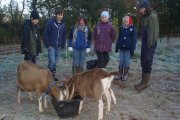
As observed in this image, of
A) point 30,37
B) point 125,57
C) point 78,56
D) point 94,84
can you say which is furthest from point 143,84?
point 30,37

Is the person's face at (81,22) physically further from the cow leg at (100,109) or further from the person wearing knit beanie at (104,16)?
Result: the cow leg at (100,109)

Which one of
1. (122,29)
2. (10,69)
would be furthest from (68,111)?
(10,69)

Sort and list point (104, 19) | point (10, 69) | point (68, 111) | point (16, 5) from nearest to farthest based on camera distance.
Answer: point (68, 111), point (104, 19), point (10, 69), point (16, 5)

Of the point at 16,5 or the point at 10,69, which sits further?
the point at 16,5

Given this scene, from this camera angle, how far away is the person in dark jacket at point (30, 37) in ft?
28.3

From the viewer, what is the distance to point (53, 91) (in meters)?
6.95

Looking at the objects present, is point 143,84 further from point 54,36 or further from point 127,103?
point 54,36

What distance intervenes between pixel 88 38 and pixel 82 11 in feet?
88.3

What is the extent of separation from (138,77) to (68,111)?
13.9 ft

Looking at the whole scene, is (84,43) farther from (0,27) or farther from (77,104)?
(0,27)

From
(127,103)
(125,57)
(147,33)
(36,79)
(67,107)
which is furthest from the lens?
(125,57)

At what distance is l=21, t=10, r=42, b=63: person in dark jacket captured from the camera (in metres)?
8.64

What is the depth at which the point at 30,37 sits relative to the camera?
874cm

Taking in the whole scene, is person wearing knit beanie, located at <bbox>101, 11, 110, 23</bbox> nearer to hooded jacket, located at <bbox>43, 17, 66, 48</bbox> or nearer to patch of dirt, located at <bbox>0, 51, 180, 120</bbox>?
hooded jacket, located at <bbox>43, 17, 66, 48</bbox>
